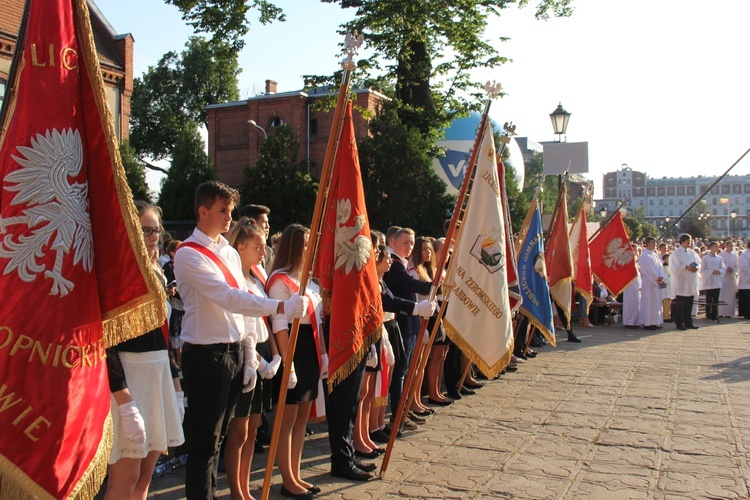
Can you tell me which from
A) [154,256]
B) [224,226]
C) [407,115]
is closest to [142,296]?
[224,226]

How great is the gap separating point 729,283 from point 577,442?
1728 centimetres

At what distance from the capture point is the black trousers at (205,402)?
13.6 ft

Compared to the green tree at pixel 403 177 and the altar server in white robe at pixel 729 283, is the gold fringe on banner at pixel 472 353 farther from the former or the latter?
the altar server in white robe at pixel 729 283

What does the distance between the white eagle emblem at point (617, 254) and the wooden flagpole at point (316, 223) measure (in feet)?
43.1

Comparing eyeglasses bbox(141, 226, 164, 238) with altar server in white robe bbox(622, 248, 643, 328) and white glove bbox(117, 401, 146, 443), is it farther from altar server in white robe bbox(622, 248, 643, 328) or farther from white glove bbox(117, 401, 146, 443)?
altar server in white robe bbox(622, 248, 643, 328)

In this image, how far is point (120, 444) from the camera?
3.53m

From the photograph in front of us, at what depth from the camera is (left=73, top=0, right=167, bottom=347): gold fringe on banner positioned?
3053mm

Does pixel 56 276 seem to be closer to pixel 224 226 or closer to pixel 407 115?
pixel 224 226

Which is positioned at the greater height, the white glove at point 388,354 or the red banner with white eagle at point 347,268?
the red banner with white eagle at point 347,268

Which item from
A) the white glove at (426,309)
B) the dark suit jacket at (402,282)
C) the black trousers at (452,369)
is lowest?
the black trousers at (452,369)

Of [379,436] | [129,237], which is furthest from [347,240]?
[129,237]

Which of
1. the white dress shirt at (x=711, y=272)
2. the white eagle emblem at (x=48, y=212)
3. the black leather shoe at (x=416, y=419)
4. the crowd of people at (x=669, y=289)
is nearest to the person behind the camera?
the white eagle emblem at (x=48, y=212)

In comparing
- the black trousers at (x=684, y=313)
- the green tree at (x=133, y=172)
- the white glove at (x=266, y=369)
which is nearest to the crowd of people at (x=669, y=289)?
the black trousers at (x=684, y=313)

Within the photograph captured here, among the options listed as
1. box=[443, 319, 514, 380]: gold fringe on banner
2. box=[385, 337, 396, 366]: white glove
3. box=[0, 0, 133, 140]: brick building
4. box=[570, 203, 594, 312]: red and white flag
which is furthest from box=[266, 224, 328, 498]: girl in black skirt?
box=[0, 0, 133, 140]: brick building
